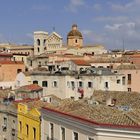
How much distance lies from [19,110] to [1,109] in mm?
4533

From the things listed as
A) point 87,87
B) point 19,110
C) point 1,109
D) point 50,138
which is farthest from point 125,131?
point 87,87

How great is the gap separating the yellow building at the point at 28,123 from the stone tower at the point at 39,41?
2495 inches

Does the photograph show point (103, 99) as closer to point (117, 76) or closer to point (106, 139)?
point (117, 76)

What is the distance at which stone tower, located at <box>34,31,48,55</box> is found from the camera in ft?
324

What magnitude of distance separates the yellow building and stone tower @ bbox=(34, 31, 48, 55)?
Answer: 208 ft

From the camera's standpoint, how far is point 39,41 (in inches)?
3927

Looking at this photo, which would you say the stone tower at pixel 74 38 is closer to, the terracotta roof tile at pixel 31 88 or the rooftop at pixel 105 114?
the terracotta roof tile at pixel 31 88

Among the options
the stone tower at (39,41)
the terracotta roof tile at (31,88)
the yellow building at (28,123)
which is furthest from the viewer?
the stone tower at (39,41)

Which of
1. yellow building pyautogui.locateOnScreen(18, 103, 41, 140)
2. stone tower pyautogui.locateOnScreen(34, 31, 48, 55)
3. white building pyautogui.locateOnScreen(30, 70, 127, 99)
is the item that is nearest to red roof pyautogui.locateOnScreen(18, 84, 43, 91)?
white building pyautogui.locateOnScreen(30, 70, 127, 99)

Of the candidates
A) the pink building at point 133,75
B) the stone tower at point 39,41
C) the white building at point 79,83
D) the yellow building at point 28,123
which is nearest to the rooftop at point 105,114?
the yellow building at point 28,123

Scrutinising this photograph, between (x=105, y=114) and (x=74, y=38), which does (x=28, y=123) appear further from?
(x=74, y=38)

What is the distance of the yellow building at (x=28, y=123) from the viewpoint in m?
31.5

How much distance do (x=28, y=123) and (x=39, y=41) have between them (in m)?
67.1

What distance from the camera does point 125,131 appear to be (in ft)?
68.4
